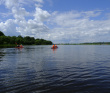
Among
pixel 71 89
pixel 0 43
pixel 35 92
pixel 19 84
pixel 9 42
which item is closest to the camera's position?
pixel 35 92

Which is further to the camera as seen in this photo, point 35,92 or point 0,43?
point 0,43

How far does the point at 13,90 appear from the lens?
8.77m

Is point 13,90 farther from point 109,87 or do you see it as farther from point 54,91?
point 109,87

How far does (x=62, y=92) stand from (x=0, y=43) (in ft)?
524

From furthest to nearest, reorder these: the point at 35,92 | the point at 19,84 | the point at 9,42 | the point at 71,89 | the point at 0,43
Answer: the point at 9,42, the point at 0,43, the point at 19,84, the point at 71,89, the point at 35,92

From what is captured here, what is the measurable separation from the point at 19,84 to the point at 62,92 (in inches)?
177

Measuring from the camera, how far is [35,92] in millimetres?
8445

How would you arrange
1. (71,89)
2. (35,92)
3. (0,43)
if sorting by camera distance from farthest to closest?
(0,43) → (71,89) → (35,92)

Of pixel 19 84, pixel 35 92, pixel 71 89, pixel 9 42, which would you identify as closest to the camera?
pixel 35 92

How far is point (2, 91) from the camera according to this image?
337 inches

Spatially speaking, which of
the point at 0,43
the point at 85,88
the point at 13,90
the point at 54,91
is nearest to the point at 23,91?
the point at 13,90

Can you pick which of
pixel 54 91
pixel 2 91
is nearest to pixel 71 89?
pixel 54 91

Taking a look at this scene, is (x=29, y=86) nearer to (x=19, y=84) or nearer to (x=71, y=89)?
(x=19, y=84)

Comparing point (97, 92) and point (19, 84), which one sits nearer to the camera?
point (97, 92)
